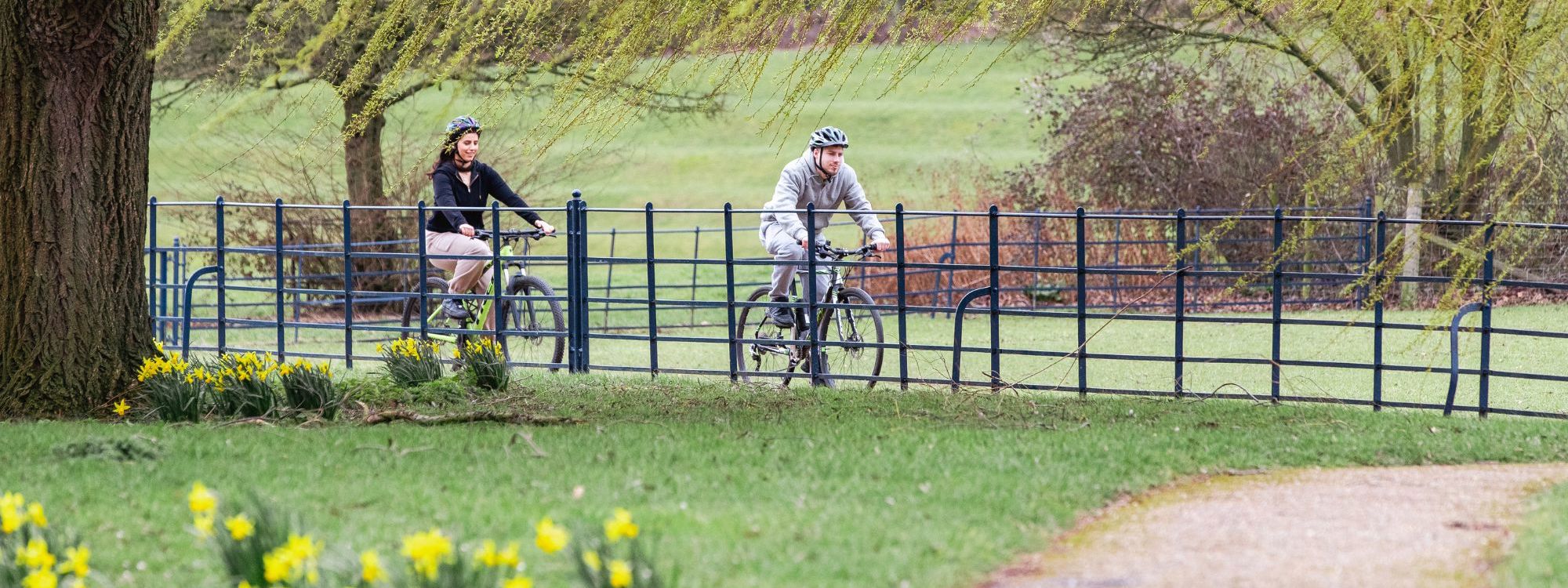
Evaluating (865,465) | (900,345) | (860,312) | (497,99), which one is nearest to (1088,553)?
(865,465)

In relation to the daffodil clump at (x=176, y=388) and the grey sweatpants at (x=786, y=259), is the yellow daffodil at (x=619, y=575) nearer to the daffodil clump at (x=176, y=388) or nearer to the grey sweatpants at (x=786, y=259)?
the daffodil clump at (x=176, y=388)

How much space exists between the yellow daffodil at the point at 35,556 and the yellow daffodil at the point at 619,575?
1.38 meters

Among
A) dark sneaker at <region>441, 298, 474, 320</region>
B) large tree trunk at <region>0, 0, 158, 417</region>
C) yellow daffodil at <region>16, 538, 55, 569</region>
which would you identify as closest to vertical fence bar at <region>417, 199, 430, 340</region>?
dark sneaker at <region>441, 298, 474, 320</region>

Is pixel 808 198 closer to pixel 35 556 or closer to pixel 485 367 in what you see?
pixel 485 367

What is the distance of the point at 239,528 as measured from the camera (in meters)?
4.02

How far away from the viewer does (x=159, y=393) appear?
306 inches

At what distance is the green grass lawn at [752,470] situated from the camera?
4.86 m

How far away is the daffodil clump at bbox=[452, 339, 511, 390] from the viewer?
8.85 meters

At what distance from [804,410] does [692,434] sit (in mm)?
1102

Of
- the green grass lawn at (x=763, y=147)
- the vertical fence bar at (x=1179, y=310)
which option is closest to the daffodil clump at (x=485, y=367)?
the vertical fence bar at (x=1179, y=310)

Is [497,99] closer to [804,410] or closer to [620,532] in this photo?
[620,532]

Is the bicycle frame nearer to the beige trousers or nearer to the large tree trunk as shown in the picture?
the beige trousers

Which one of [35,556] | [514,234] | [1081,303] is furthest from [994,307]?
[35,556]

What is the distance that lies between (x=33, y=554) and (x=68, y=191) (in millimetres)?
4304
